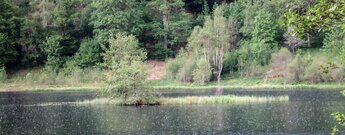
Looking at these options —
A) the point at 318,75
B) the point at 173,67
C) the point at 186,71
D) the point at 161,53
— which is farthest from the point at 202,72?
the point at 161,53

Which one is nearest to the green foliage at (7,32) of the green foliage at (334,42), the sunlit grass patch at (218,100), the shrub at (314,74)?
the sunlit grass patch at (218,100)

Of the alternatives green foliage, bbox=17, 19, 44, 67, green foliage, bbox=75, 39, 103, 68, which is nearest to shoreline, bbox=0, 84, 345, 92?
green foliage, bbox=75, 39, 103, 68

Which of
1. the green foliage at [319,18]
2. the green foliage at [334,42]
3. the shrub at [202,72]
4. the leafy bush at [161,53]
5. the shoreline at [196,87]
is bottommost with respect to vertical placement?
the shoreline at [196,87]

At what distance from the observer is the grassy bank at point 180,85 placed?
242 feet

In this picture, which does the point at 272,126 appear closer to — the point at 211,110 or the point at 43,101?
the point at 211,110

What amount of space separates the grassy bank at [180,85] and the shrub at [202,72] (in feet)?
3.55

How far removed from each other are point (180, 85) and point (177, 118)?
3916 cm

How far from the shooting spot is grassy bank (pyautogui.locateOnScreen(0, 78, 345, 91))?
242 feet

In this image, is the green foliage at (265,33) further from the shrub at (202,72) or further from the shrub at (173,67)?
the shrub at (173,67)

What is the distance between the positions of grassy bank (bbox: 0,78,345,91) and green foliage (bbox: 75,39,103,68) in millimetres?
7076

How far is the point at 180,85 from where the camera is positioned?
8062 centimetres

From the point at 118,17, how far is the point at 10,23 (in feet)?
68.9

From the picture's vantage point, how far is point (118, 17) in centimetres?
9156

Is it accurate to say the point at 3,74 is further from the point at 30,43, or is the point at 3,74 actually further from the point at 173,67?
the point at 173,67
